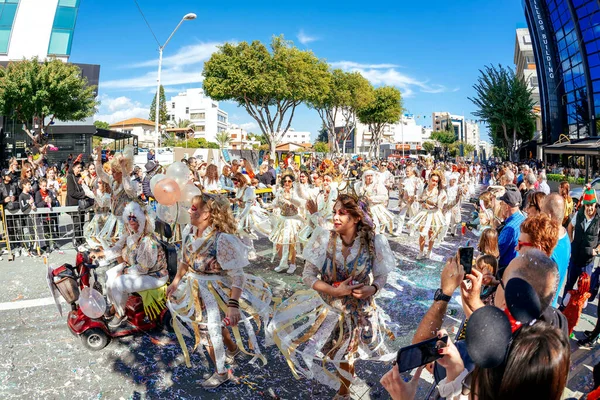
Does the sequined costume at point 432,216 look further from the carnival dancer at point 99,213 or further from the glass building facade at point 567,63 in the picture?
the glass building facade at point 567,63

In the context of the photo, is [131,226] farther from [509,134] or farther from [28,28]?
[509,134]

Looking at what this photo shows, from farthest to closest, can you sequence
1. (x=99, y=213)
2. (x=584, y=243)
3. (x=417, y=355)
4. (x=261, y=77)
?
(x=261, y=77) → (x=99, y=213) → (x=584, y=243) → (x=417, y=355)

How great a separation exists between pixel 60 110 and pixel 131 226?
20.0 m

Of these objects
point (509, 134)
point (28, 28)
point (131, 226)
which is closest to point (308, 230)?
point (131, 226)

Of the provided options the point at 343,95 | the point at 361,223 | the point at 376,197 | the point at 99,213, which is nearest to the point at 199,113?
the point at 343,95

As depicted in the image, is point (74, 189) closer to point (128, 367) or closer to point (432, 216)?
point (128, 367)

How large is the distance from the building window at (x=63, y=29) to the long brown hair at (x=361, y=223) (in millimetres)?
33845

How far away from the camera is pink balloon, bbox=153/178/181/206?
444 cm

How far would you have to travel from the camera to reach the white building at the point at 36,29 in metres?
30.8

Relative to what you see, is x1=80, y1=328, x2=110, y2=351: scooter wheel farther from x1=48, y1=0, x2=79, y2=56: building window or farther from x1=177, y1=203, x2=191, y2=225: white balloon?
x1=48, y1=0, x2=79, y2=56: building window

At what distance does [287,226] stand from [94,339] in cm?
387

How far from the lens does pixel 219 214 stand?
3848mm

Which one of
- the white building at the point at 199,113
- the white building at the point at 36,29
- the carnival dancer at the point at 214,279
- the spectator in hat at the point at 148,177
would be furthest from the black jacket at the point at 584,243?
the white building at the point at 199,113

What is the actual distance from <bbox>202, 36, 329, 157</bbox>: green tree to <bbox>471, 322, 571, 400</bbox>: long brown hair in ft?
87.8
